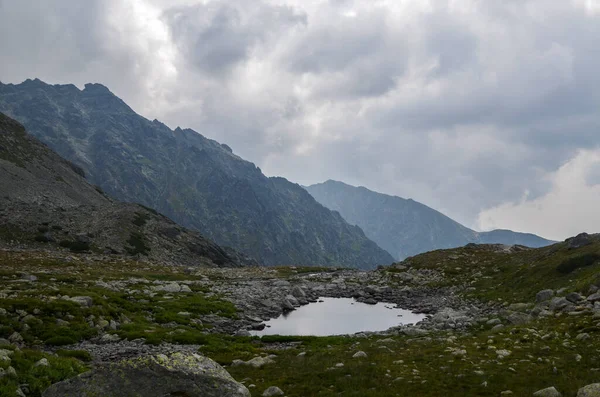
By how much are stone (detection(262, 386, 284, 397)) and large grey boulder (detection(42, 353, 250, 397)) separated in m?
3.66

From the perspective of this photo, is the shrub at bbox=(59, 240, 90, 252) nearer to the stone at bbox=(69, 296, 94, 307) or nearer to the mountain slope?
the mountain slope

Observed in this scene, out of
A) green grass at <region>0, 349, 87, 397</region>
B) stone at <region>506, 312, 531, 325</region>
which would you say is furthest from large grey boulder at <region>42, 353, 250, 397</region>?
stone at <region>506, 312, 531, 325</region>

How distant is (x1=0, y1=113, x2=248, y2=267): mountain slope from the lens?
84625 mm

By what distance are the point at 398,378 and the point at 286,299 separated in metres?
38.7

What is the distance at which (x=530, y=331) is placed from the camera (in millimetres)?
24906

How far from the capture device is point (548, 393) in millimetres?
13797

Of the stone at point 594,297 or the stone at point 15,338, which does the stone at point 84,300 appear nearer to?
the stone at point 15,338

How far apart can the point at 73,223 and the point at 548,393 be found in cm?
10813

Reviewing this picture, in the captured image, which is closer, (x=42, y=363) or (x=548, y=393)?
(x=548, y=393)

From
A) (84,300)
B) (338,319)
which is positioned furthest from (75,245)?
(338,319)

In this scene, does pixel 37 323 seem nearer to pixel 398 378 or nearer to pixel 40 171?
pixel 398 378

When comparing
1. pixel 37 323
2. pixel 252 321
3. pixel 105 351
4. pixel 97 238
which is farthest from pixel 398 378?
pixel 97 238

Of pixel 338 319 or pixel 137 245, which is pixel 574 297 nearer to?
pixel 338 319

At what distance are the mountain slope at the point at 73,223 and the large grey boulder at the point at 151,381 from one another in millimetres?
82616
